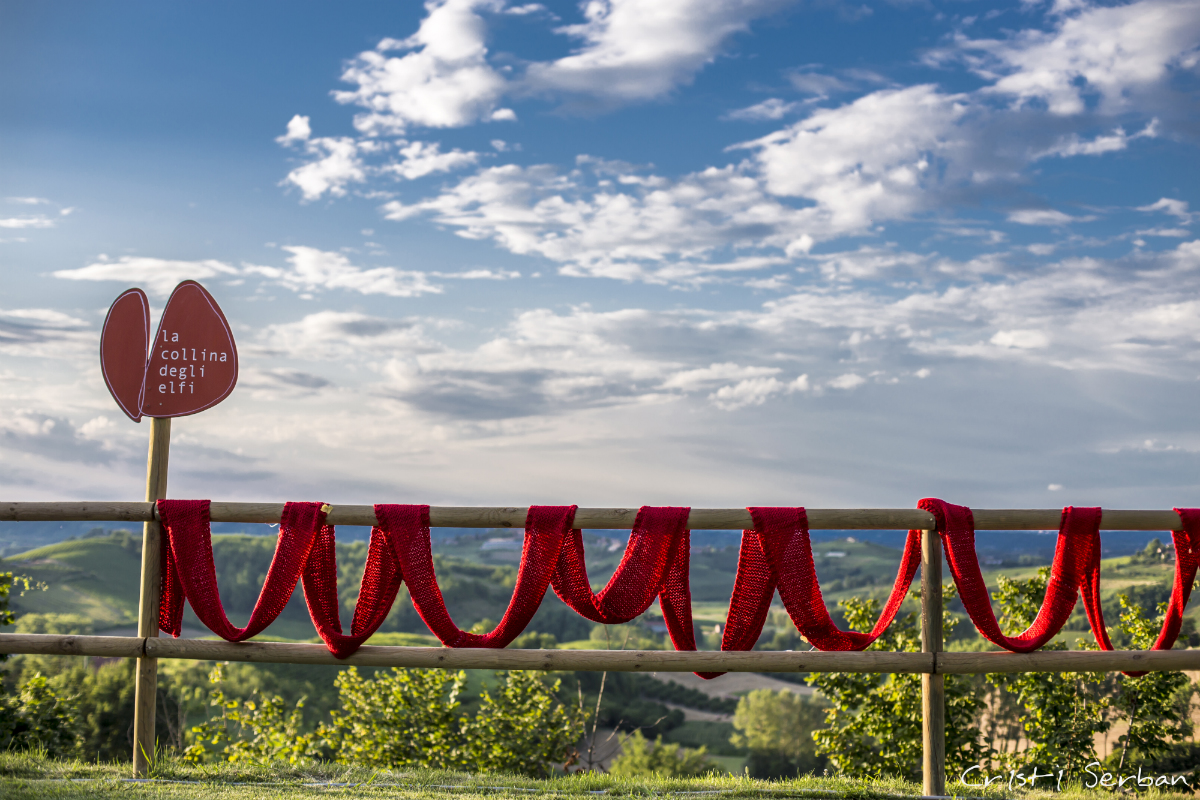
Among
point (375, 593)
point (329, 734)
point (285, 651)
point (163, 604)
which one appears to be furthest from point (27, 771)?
point (329, 734)

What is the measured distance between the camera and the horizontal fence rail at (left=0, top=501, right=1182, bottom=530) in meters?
4.05

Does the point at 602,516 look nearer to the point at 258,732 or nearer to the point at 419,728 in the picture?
the point at 419,728

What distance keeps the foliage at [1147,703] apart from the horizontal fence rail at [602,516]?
1.74 m

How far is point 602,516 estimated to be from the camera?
4.08 metres

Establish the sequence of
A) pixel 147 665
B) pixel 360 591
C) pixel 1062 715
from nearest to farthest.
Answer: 1. pixel 360 591
2. pixel 147 665
3. pixel 1062 715

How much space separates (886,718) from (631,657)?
11.4 ft

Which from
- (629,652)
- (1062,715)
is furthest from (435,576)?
(1062,715)

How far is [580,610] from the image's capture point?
4090mm

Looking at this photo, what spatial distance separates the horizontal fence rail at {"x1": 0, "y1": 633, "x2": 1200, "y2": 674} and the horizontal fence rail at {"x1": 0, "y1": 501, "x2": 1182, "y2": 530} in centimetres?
60

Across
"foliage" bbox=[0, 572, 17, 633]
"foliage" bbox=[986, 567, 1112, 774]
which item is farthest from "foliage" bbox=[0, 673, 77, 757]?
"foliage" bbox=[986, 567, 1112, 774]

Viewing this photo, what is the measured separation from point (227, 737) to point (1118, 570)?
7917 mm

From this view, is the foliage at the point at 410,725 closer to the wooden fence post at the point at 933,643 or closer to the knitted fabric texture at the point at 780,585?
the knitted fabric texture at the point at 780,585

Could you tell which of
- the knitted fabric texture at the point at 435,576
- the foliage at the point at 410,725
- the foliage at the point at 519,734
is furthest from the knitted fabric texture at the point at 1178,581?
the foliage at the point at 410,725

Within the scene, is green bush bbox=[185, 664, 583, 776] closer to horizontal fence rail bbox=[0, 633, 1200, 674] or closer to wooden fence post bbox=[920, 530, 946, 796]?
horizontal fence rail bbox=[0, 633, 1200, 674]
